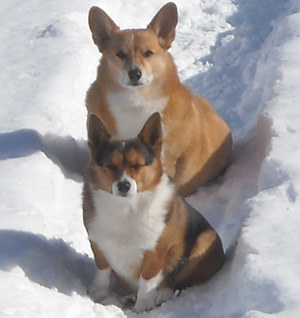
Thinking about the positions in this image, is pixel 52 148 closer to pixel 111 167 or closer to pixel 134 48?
pixel 134 48

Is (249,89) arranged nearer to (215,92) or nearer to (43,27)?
(215,92)

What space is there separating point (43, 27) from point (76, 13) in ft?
1.48

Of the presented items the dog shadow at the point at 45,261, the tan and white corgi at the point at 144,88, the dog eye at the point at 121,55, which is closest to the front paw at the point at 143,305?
the dog shadow at the point at 45,261

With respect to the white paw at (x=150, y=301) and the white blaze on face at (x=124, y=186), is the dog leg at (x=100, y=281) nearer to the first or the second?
the white paw at (x=150, y=301)

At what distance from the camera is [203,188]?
6633mm

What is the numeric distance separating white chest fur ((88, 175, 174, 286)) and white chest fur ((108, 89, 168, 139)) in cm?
125

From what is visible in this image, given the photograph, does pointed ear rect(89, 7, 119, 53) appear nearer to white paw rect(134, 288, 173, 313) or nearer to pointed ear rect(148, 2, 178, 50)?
pointed ear rect(148, 2, 178, 50)

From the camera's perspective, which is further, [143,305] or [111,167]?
[143,305]

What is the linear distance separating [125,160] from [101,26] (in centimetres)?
173

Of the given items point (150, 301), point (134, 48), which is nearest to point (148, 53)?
point (134, 48)

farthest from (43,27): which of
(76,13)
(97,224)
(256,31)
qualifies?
(97,224)

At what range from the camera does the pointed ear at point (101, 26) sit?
5.98 m

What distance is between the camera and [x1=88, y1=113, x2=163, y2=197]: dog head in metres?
4.57

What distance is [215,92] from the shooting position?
8.03 meters
